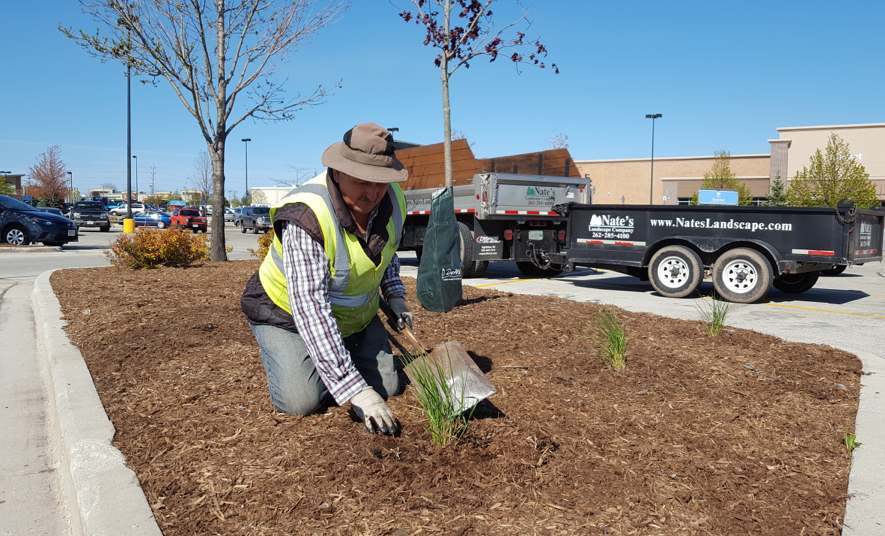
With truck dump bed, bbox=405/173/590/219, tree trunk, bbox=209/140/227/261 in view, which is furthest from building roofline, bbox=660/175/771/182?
tree trunk, bbox=209/140/227/261

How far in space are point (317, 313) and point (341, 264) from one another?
31cm

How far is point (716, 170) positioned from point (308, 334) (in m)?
52.3

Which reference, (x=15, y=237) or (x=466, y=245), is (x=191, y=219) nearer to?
(x=15, y=237)

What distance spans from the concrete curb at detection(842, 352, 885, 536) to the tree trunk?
1061 centimetres

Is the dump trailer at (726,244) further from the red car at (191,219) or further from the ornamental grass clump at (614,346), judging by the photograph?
the red car at (191,219)

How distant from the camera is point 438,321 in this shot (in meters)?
5.98

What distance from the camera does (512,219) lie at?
37.6ft

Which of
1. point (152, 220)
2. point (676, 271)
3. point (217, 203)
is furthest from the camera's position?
point (152, 220)

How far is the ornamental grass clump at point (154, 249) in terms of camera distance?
33.6 ft

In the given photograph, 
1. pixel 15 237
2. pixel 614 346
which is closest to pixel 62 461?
pixel 614 346

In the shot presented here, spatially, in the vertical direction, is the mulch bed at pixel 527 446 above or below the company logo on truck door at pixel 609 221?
below

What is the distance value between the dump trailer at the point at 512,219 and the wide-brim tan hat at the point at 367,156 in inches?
317

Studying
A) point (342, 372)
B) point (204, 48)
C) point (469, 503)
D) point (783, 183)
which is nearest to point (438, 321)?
point (342, 372)

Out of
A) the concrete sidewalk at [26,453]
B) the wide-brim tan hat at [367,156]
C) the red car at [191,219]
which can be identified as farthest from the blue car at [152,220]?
the wide-brim tan hat at [367,156]
